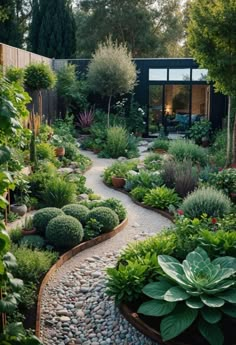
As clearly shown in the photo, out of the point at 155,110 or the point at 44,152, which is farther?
the point at 155,110

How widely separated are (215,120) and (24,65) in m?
7.24

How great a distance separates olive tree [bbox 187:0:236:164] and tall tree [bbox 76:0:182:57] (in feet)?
51.2

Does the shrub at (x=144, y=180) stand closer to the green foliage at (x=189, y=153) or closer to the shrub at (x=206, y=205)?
the green foliage at (x=189, y=153)

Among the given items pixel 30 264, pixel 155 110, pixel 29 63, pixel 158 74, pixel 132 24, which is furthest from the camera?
pixel 132 24

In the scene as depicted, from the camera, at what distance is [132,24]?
24844 mm

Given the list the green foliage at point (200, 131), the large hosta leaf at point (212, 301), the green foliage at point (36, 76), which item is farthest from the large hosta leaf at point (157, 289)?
the green foliage at point (200, 131)

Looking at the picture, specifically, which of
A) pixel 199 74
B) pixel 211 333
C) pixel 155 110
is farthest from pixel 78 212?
pixel 199 74

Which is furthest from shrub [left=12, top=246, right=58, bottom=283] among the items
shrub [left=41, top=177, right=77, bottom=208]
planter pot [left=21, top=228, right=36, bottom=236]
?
shrub [left=41, top=177, right=77, bottom=208]

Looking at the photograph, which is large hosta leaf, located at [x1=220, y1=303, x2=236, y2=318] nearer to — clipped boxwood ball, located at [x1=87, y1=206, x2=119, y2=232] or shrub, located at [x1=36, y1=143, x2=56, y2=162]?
clipped boxwood ball, located at [x1=87, y1=206, x2=119, y2=232]

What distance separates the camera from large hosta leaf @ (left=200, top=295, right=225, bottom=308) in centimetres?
341

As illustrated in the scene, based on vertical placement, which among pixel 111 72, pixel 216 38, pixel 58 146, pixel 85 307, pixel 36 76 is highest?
pixel 216 38

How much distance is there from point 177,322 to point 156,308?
0.71ft

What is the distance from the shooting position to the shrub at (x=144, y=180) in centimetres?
847

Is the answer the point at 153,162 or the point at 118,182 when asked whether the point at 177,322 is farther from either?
the point at 153,162
